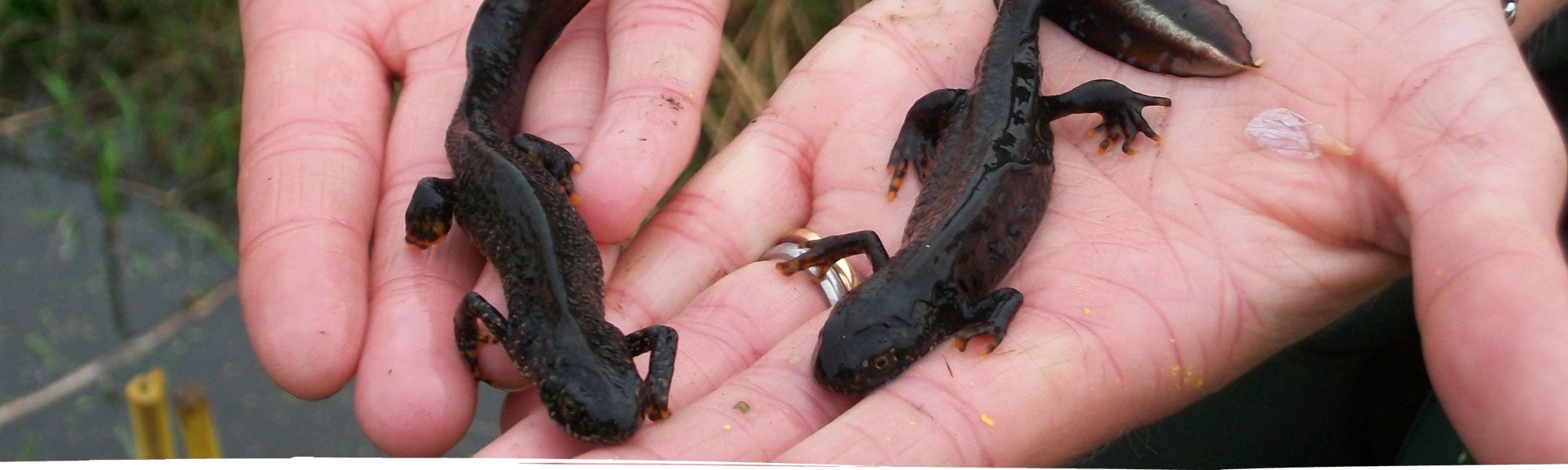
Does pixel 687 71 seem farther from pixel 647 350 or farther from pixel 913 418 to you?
pixel 913 418

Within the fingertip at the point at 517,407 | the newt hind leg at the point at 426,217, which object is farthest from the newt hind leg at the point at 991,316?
the newt hind leg at the point at 426,217

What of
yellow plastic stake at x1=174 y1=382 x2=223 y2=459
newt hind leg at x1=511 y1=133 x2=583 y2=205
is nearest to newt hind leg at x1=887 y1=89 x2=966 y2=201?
newt hind leg at x1=511 y1=133 x2=583 y2=205

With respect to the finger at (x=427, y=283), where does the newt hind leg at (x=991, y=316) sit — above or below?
above

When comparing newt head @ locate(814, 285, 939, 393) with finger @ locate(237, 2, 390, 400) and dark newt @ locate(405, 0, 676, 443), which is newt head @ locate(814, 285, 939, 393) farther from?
finger @ locate(237, 2, 390, 400)

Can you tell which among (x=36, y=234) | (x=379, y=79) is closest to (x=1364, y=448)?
(x=379, y=79)

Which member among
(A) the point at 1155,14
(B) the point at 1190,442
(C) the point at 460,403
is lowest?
(B) the point at 1190,442

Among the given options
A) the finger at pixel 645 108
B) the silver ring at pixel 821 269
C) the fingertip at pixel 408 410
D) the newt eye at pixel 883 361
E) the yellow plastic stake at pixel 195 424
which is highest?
the finger at pixel 645 108

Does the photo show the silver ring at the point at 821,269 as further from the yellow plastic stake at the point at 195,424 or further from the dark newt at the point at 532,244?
the yellow plastic stake at the point at 195,424
